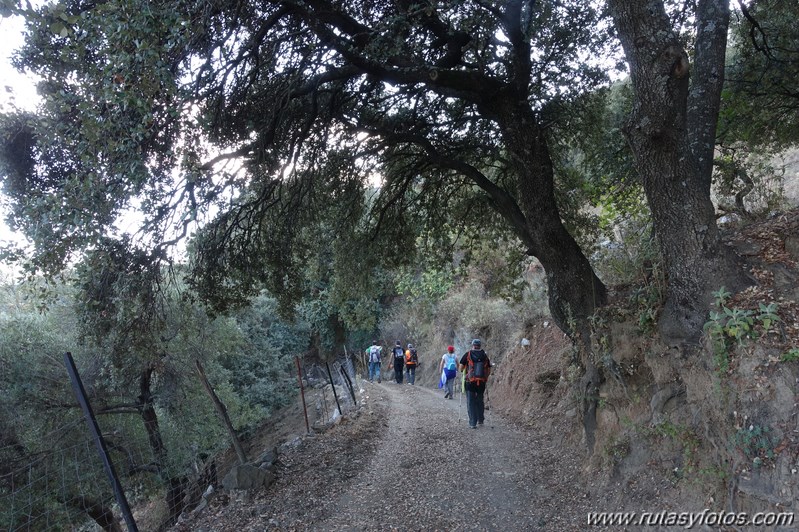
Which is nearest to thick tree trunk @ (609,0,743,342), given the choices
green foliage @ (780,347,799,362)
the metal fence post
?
green foliage @ (780,347,799,362)

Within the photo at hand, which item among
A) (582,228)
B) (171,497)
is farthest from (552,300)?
(171,497)

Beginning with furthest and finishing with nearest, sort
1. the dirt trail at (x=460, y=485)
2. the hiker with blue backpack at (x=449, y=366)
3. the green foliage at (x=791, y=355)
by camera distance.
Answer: the hiker with blue backpack at (x=449, y=366), the dirt trail at (x=460, y=485), the green foliage at (x=791, y=355)

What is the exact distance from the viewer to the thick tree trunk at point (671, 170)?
16.0 ft

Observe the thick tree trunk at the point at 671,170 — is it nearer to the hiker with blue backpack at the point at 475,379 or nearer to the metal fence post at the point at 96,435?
the hiker with blue backpack at the point at 475,379

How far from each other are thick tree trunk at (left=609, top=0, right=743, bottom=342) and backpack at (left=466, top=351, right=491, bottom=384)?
485 centimetres

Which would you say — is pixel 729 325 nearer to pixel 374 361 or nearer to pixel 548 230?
pixel 548 230

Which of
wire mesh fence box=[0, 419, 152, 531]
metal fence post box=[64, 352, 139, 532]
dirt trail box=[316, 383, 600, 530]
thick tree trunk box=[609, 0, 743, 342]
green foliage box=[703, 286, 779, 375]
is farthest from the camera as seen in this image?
wire mesh fence box=[0, 419, 152, 531]

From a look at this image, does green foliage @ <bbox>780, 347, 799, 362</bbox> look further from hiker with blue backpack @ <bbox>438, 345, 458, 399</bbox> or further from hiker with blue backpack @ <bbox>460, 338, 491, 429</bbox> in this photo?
hiker with blue backpack @ <bbox>438, 345, 458, 399</bbox>

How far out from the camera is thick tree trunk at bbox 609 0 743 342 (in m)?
4.87

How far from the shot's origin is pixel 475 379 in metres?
9.69

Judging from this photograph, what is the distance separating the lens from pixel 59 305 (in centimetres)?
1199

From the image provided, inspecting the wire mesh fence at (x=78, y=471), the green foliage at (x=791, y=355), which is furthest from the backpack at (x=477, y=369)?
the green foliage at (x=791, y=355)

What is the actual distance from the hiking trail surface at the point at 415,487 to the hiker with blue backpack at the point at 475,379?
36 centimetres

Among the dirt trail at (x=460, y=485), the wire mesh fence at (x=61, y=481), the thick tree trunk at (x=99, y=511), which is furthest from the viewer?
the thick tree trunk at (x=99, y=511)
